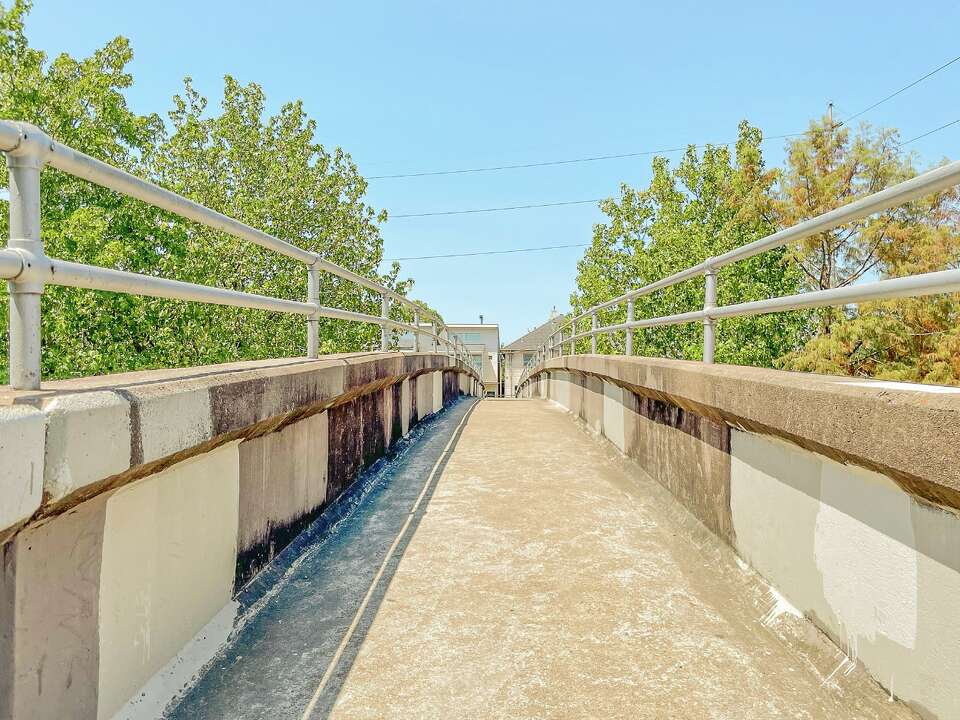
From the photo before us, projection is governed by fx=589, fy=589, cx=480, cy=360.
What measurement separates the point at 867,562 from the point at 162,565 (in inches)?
97.1

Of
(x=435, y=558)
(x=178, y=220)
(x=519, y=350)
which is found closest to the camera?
(x=435, y=558)

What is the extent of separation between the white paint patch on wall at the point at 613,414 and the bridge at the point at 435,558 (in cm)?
A: 189

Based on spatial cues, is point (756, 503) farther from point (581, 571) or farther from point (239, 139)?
point (239, 139)

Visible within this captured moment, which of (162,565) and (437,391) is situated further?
(437,391)

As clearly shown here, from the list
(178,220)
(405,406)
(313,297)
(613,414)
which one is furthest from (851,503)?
(178,220)

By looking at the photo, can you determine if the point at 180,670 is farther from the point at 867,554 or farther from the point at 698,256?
the point at 698,256

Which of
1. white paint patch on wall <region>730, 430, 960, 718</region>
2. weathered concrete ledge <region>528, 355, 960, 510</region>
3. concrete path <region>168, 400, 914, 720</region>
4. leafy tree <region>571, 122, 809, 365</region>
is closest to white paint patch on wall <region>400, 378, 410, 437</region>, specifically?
concrete path <region>168, 400, 914, 720</region>

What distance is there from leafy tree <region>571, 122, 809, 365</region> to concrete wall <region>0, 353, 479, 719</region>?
24.2 m

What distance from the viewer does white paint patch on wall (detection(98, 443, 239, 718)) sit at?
181cm

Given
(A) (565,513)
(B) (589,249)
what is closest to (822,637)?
(A) (565,513)

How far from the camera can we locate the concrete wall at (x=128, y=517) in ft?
4.71

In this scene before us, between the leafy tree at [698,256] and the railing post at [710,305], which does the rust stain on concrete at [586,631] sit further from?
the leafy tree at [698,256]

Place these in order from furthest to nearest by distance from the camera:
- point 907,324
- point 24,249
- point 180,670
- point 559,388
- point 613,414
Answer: point 907,324
point 559,388
point 613,414
point 180,670
point 24,249

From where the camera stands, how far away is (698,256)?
30.7 metres
